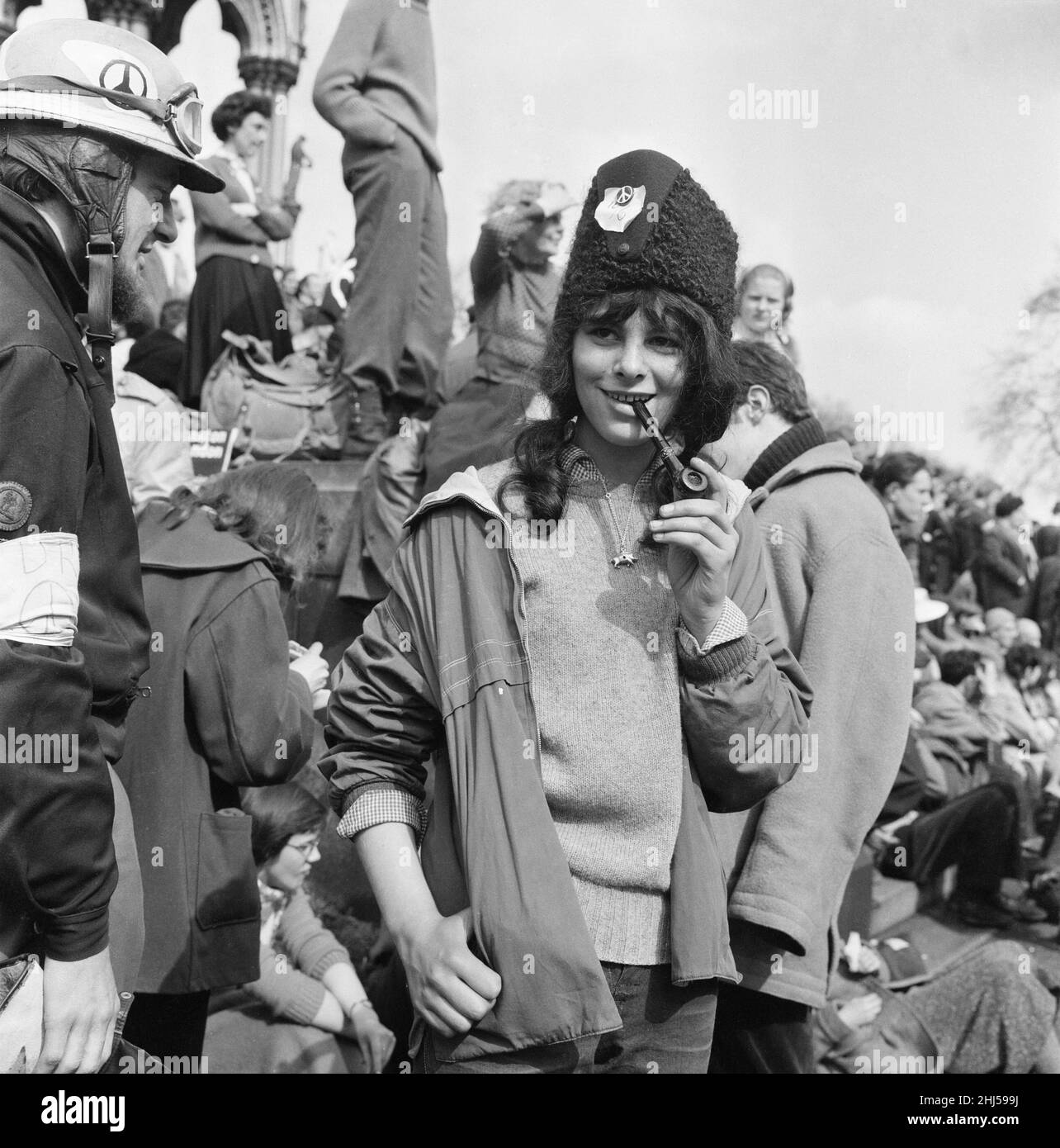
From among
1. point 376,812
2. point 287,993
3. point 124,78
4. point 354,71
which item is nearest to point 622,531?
point 376,812

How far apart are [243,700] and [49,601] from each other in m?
1.32

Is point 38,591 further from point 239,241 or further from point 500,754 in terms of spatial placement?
point 239,241

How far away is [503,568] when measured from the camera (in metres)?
2.19

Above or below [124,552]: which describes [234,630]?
below

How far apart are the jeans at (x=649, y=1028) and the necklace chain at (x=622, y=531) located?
651 mm

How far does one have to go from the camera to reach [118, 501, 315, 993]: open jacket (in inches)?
128

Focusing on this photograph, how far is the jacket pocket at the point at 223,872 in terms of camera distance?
129 inches

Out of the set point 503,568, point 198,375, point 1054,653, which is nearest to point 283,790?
point 503,568

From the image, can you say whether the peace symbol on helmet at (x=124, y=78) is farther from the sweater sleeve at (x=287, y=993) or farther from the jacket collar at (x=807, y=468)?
the sweater sleeve at (x=287, y=993)

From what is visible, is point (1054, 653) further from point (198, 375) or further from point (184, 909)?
point (184, 909)

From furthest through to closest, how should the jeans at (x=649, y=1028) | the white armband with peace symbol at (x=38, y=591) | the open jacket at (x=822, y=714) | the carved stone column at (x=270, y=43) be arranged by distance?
the carved stone column at (x=270, y=43), the open jacket at (x=822, y=714), the jeans at (x=649, y=1028), the white armband with peace symbol at (x=38, y=591)

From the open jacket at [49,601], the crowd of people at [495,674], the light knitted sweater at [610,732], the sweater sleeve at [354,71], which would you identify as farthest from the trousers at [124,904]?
the sweater sleeve at [354,71]
